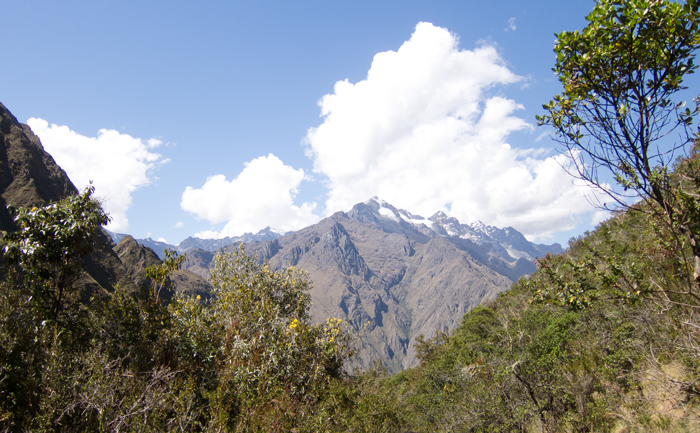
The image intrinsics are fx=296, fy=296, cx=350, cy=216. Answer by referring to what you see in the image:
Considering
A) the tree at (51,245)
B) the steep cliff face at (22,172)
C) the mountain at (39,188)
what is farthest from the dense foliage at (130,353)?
the steep cliff face at (22,172)

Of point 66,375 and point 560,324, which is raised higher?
point 66,375

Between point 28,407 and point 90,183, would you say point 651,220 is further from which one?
point 90,183

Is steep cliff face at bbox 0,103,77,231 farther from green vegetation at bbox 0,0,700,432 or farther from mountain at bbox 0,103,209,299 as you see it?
green vegetation at bbox 0,0,700,432

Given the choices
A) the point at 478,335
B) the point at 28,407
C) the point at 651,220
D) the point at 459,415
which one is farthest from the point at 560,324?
the point at 28,407

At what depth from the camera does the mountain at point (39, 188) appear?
312 ft

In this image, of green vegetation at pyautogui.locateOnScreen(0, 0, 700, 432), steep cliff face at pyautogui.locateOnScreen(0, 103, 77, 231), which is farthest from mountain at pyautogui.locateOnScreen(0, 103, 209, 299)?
green vegetation at pyautogui.locateOnScreen(0, 0, 700, 432)

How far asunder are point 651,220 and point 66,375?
41.3 feet

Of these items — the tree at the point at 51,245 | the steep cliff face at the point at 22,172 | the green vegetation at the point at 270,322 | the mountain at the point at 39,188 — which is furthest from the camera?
the steep cliff face at the point at 22,172

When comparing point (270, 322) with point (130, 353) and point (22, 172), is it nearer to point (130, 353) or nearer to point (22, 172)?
point (130, 353)

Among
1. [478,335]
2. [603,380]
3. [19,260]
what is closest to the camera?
[19,260]

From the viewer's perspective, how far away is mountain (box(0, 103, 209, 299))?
312 ft

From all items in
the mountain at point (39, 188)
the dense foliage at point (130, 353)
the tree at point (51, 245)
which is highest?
the mountain at point (39, 188)

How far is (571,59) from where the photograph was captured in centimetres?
565

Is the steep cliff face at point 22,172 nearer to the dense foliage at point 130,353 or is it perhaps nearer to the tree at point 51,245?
the tree at point 51,245
